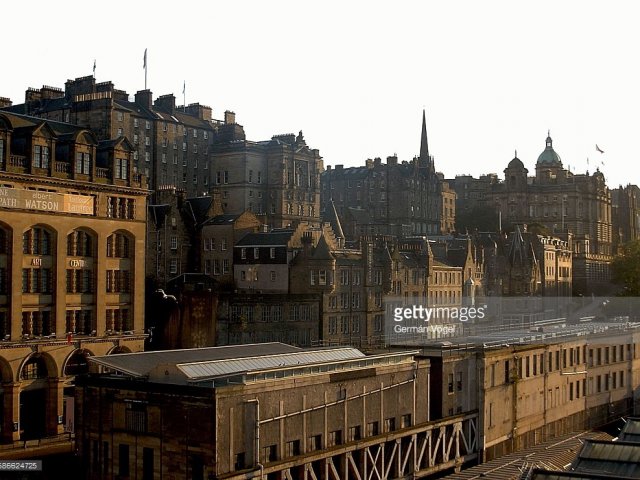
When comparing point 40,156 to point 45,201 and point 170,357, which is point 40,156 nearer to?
point 45,201

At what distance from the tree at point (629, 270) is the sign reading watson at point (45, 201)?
88.4 meters

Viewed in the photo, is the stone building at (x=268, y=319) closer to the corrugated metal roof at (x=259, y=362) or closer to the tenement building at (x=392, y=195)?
the corrugated metal roof at (x=259, y=362)

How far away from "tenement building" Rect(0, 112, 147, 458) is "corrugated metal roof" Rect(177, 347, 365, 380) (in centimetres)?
1710

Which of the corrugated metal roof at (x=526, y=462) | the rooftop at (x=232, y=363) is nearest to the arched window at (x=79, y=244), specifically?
the rooftop at (x=232, y=363)

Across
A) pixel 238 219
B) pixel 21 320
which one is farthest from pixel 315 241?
pixel 21 320

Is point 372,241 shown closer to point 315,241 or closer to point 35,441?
point 315,241

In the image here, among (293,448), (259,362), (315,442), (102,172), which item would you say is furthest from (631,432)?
(102,172)

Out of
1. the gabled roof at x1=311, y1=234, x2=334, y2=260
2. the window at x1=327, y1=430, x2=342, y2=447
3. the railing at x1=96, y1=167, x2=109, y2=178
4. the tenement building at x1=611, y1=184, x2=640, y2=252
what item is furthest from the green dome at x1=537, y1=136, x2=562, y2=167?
the window at x1=327, y1=430, x2=342, y2=447

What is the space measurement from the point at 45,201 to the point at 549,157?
14159cm

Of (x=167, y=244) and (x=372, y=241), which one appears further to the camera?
(x=372, y=241)

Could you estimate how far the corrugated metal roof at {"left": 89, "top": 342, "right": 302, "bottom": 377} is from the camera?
49972 millimetres

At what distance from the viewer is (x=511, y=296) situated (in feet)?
406

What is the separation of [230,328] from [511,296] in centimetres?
5391

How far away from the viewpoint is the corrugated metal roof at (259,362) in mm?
47481
